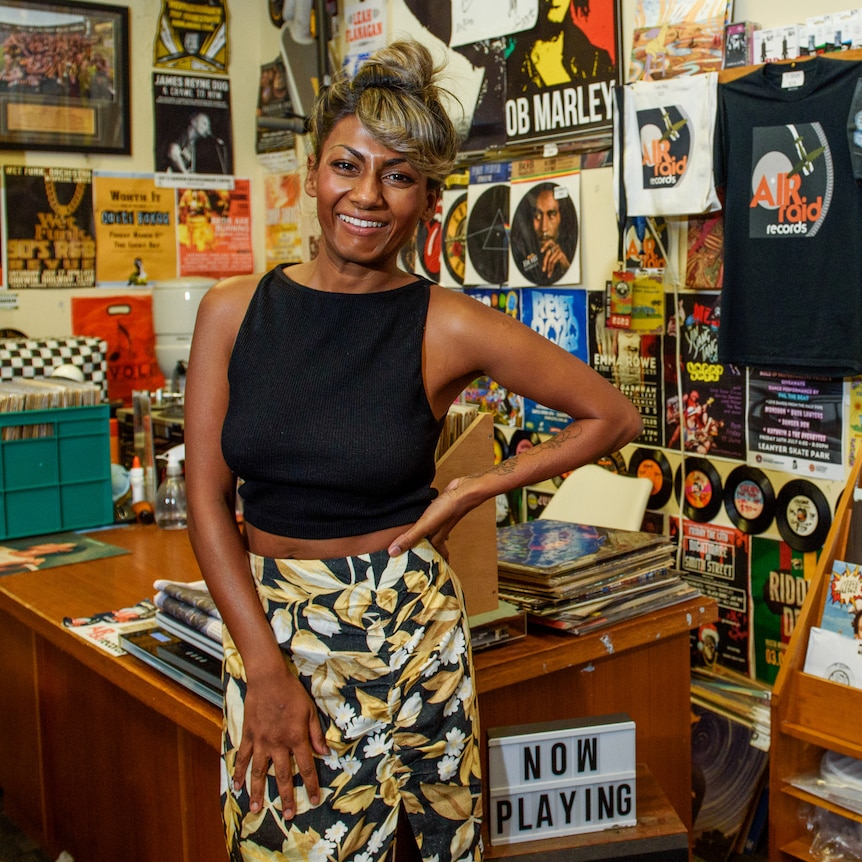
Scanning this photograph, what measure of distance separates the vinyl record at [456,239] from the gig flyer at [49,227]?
1.76 m

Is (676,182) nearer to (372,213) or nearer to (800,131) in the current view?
(800,131)

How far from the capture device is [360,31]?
4.99m

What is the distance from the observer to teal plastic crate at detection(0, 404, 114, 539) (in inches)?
111

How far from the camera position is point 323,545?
140 cm

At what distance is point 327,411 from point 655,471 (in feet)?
8.41

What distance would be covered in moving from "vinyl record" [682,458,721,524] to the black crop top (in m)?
2.31

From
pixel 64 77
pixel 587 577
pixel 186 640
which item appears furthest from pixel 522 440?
pixel 64 77

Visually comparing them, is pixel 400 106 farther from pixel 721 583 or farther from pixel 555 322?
pixel 555 322

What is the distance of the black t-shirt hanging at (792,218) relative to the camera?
2.92 meters

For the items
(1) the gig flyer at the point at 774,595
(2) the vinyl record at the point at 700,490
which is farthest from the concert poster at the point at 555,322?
(1) the gig flyer at the point at 774,595

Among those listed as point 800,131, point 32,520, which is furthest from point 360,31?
point 32,520

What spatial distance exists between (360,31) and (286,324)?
3.96 meters

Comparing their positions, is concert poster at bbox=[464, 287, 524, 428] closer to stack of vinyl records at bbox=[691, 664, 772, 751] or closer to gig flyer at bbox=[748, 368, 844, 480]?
gig flyer at bbox=[748, 368, 844, 480]

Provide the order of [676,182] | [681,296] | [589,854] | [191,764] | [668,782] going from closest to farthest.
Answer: [589,854] → [191,764] → [668,782] → [676,182] → [681,296]
